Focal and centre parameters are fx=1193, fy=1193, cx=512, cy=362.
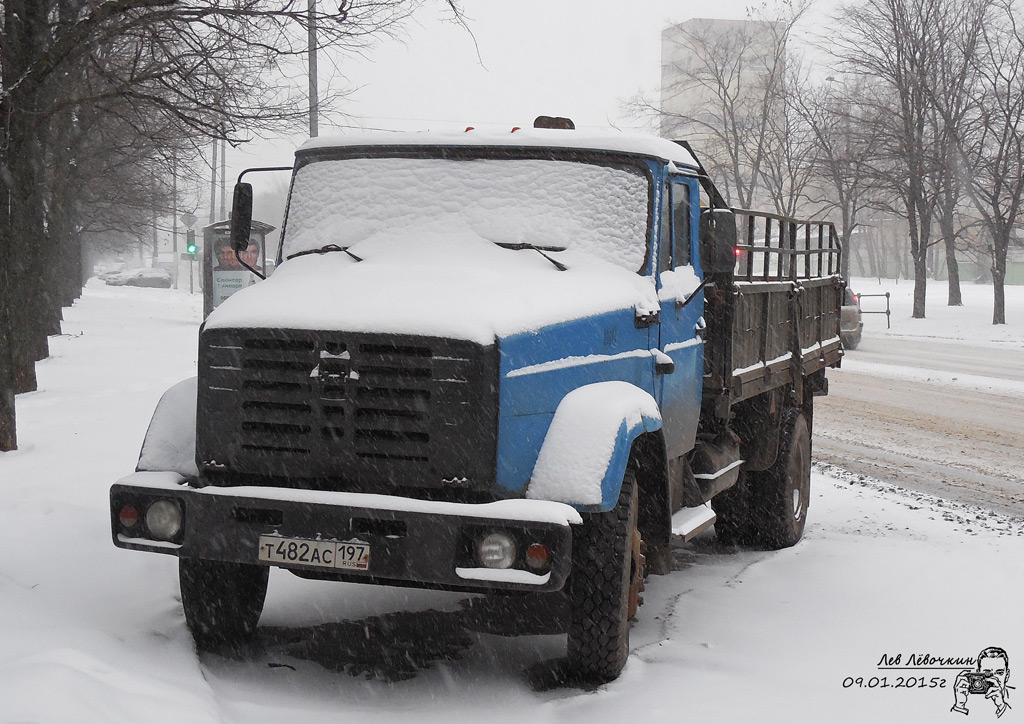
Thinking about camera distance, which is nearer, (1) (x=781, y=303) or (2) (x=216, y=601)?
(2) (x=216, y=601)

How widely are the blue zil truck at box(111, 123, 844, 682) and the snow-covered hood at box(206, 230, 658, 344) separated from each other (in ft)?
0.05

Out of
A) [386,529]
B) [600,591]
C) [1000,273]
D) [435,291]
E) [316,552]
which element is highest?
[1000,273]

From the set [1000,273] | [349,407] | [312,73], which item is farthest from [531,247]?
[1000,273]

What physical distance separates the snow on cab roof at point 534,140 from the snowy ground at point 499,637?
95.1 inches

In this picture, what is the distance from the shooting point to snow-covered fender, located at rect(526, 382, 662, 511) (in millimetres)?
4633

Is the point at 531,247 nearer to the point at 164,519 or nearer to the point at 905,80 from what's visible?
the point at 164,519

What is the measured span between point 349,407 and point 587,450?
0.95 meters

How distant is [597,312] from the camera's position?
532 cm

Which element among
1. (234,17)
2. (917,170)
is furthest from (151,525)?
(917,170)

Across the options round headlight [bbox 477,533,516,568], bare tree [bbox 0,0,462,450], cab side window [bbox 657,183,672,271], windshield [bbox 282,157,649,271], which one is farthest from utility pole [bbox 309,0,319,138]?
round headlight [bbox 477,533,516,568]

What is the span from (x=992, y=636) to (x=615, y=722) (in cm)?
226

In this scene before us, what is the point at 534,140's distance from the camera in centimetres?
587

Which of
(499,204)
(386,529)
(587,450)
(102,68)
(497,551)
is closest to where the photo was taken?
(497,551)

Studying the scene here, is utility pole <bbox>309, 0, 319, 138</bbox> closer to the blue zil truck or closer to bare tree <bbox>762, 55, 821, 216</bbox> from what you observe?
the blue zil truck
